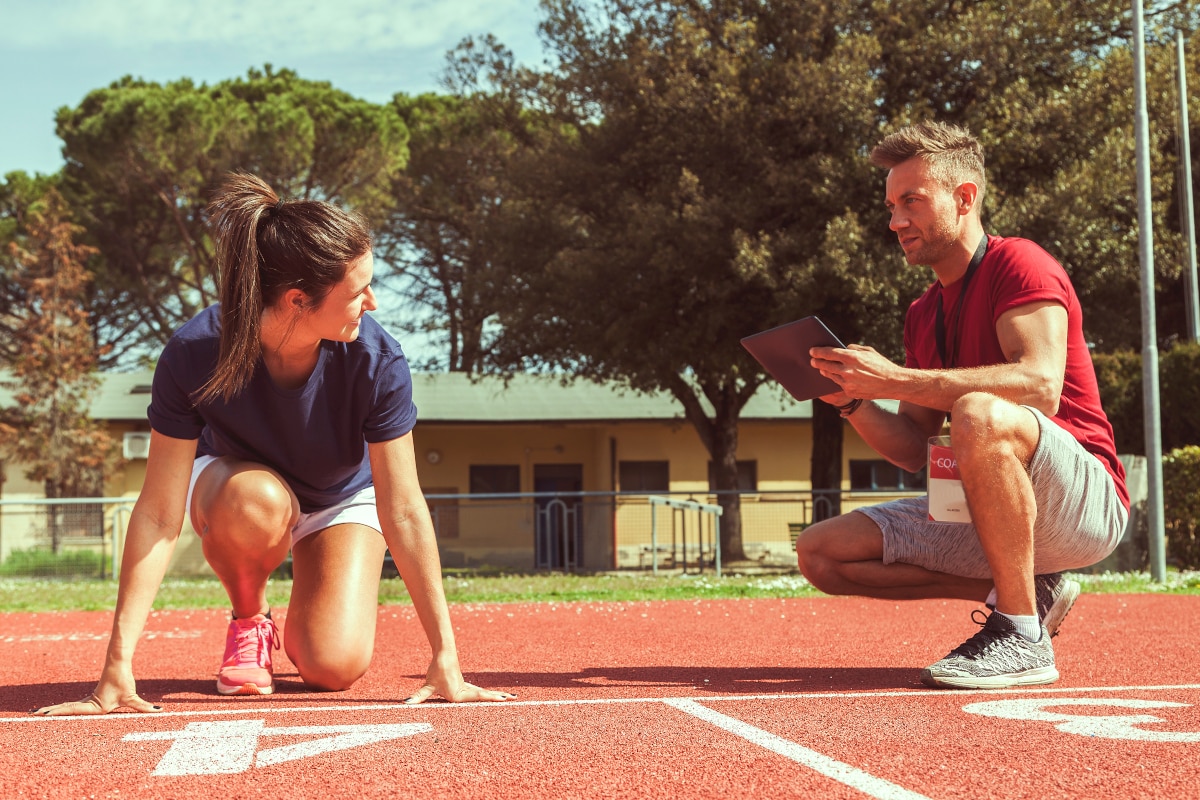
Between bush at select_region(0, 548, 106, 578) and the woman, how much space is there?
49.3 ft

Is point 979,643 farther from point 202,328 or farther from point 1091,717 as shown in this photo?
point 202,328

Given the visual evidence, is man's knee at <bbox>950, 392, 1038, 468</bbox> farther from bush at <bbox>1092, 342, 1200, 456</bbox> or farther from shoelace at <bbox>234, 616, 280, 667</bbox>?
bush at <bbox>1092, 342, 1200, 456</bbox>

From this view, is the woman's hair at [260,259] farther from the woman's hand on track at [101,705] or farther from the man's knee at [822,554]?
the man's knee at [822,554]

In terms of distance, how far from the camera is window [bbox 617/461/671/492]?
30.8 metres

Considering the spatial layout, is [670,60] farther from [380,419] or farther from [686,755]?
[686,755]

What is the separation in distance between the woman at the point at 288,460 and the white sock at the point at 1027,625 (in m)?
1.78

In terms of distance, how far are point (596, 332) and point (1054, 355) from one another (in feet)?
53.0

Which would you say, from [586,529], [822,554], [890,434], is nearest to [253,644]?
[822,554]

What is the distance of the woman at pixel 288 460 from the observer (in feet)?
12.8

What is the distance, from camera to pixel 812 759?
114 inches

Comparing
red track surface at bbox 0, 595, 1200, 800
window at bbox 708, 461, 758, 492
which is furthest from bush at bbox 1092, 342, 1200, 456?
red track surface at bbox 0, 595, 1200, 800

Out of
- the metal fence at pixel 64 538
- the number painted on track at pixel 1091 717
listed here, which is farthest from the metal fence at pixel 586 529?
the number painted on track at pixel 1091 717

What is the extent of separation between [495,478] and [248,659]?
1051 inches

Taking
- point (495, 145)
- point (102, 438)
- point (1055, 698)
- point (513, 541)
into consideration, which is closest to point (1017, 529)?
point (1055, 698)
